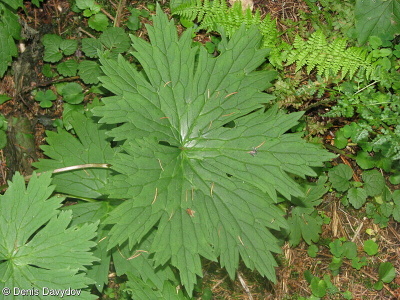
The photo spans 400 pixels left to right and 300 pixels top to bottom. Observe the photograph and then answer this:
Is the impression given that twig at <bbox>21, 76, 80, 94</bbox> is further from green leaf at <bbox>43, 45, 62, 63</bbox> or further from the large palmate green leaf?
the large palmate green leaf

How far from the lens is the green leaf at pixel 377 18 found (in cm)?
402

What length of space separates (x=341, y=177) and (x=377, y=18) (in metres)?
1.54

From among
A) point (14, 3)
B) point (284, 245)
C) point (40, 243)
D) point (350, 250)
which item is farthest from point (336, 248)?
point (14, 3)

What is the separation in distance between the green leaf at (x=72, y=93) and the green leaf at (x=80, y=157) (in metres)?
0.59

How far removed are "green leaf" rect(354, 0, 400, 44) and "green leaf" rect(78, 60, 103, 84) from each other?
2526mm

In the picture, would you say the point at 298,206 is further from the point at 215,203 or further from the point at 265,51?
the point at 265,51

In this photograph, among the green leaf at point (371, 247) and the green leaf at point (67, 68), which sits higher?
the green leaf at point (67, 68)

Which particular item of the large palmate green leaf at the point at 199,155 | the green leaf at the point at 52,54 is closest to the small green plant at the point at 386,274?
the large palmate green leaf at the point at 199,155

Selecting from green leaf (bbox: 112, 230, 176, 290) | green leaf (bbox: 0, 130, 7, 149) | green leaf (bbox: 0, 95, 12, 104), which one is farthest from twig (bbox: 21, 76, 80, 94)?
green leaf (bbox: 112, 230, 176, 290)

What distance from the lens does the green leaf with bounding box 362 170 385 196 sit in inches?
163

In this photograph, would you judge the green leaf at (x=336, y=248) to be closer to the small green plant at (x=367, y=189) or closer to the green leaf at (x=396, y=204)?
the small green plant at (x=367, y=189)

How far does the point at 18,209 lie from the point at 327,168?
2.79m

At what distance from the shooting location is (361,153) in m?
4.20

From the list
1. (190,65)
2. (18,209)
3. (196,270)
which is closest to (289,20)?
(190,65)
